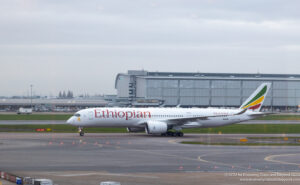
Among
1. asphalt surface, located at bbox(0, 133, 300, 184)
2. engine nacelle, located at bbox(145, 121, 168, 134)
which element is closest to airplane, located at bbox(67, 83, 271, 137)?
engine nacelle, located at bbox(145, 121, 168, 134)

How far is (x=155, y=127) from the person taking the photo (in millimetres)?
70375

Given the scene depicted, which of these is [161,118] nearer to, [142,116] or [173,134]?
[142,116]

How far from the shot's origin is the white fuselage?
70.4 m

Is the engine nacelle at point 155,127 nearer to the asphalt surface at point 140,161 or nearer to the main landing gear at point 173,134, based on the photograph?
the main landing gear at point 173,134

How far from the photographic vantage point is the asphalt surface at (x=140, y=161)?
3034cm

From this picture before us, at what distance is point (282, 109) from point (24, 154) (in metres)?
168

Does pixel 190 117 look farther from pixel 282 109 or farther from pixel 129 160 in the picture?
pixel 282 109

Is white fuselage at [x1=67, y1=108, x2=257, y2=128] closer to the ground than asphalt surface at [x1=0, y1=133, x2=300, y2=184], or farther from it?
farther from it

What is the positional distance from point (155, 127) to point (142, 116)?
338cm

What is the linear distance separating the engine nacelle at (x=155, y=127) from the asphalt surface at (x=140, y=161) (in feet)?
51.7

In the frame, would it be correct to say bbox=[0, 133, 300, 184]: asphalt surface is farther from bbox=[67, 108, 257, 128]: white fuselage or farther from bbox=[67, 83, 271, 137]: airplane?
bbox=[67, 83, 271, 137]: airplane

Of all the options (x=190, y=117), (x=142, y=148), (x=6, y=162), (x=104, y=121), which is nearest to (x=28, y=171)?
(x=6, y=162)

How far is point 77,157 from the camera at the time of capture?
136 feet

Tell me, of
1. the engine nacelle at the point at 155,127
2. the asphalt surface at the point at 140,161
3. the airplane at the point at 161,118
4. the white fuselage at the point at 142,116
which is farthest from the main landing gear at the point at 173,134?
the asphalt surface at the point at 140,161
